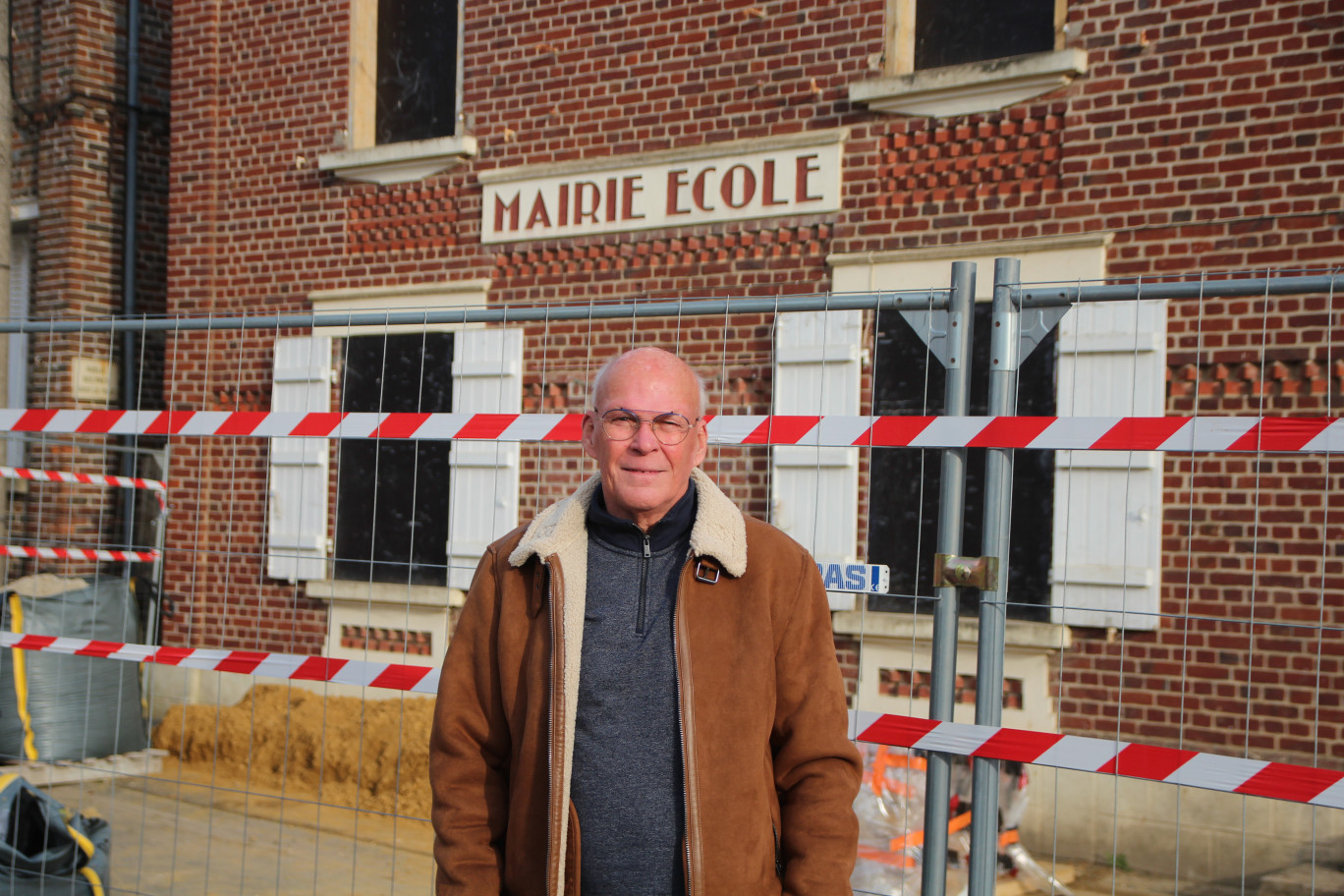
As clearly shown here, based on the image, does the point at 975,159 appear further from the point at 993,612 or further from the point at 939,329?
the point at 993,612

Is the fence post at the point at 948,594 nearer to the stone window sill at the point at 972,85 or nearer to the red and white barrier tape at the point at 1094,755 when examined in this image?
the red and white barrier tape at the point at 1094,755

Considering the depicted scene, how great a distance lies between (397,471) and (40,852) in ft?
14.5

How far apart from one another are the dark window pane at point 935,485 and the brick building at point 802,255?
24mm

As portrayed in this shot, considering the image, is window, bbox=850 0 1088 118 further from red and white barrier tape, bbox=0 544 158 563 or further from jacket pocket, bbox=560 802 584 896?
jacket pocket, bbox=560 802 584 896

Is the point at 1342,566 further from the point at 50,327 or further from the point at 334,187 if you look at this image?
the point at 334,187

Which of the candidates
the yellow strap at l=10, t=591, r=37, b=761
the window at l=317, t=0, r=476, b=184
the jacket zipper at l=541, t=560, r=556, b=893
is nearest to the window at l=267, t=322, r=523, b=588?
the window at l=317, t=0, r=476, b=184

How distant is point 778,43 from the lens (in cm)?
765

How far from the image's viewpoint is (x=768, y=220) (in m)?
7.64

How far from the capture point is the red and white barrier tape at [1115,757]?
118 inches

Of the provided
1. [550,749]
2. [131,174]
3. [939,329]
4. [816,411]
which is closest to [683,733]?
[550,749]

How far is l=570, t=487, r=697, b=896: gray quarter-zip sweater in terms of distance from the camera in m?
2.32

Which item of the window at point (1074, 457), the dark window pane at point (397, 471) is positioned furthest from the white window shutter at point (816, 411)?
the dark window pane at point (397, 471)

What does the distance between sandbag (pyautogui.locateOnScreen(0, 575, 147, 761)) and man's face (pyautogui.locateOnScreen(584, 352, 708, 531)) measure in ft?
20.0

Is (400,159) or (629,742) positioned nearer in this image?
(629,742)
